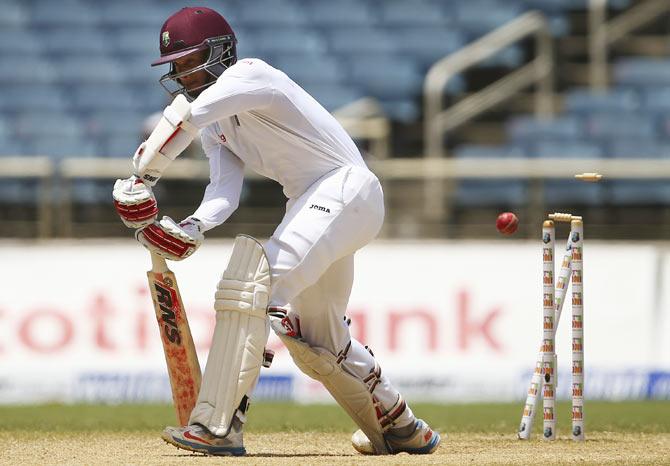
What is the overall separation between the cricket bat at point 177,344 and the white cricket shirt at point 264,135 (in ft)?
0.93

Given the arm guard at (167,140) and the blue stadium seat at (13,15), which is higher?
the blue stadium seat at (13,15)

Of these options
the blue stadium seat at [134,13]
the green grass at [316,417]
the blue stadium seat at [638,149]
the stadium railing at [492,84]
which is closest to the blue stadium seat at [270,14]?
the blue stadium seat at [134,13]

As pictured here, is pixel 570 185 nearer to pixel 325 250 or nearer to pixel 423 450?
pixel 423 450

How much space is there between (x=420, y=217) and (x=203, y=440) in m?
5.76

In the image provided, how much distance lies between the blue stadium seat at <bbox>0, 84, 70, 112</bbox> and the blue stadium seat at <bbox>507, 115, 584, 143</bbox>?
433 centimetres

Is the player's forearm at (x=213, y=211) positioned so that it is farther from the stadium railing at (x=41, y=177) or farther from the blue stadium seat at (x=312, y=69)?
the blue stadium seat at (x=312, y=69)

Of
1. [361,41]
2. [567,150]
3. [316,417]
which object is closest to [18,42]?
[361,41]

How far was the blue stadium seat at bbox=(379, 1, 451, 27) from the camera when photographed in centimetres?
1421

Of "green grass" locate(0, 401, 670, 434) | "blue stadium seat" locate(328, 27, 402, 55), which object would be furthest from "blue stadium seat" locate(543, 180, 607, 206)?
"blue stadium seat" locate(328, 27, 402, 55)

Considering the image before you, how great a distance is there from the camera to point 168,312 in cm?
534

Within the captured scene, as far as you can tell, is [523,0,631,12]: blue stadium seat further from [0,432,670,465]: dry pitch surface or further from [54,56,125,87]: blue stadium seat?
[0,432,670,465]: dry pitch surface

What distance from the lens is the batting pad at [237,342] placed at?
A: 497 centimetres

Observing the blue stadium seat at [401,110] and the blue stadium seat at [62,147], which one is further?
the blue stadium seat at [401,110]

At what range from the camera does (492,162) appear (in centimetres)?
1045
